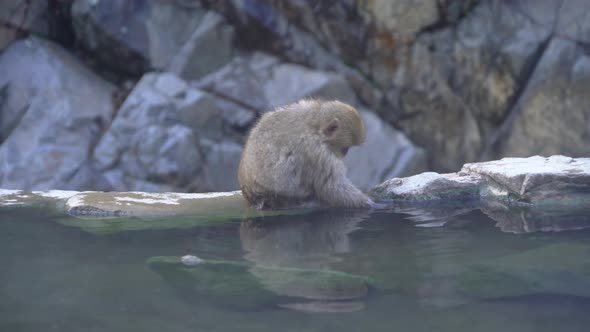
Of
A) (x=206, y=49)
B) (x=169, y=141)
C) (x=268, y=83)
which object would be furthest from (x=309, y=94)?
(x=169, y=141)

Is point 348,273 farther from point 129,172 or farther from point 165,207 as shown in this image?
point 129,172

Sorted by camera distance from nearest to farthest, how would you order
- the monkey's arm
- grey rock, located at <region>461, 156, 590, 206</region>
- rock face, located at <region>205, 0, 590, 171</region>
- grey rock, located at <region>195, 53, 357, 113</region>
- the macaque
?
grey rock, located at <region>461, 156, 590, 206</region>, the monkey's arm, the macaque, grey rock, located at <region>195, 53, 357, 113</region>, rock face, located at <region>205, 0, 590, 171</region>

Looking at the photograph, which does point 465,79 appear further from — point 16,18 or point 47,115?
point 16,18

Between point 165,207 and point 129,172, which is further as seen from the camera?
point 129,172

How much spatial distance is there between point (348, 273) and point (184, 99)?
7.29m

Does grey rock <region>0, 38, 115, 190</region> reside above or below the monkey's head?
above

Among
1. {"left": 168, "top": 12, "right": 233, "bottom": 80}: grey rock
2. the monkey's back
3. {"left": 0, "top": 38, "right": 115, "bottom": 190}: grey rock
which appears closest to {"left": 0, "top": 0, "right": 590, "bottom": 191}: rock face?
{"left": 168, "top": 12, "right": 233, "bottom": 80}: grey rock

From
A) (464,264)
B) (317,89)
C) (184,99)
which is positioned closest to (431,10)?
(317,89)

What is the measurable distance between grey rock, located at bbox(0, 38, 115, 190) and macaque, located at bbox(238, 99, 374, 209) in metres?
5.13

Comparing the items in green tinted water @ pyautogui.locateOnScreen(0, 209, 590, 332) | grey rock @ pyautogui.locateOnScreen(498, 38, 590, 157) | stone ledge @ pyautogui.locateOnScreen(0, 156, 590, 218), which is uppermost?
grey rock @ pyautogui.locateOnScreen(498, 38, 590, 157)

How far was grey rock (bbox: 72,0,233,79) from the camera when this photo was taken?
34.1 feet

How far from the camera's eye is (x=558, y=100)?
34.6 feet

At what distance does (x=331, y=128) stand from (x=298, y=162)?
404 mm

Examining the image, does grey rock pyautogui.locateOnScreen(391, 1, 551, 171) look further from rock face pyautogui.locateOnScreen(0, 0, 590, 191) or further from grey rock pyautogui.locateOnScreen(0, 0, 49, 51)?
grey rock pyautogui.locateOnScreen(0, 0, 49, 51)
